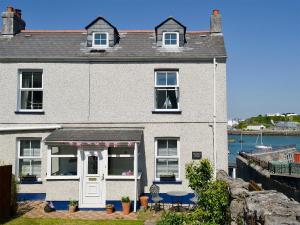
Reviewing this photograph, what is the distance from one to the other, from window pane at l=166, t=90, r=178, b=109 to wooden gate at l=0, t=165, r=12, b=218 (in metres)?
8.13

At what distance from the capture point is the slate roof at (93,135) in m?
15.5

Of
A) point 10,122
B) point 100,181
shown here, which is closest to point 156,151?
point 100,181

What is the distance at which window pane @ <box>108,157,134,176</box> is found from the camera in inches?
659

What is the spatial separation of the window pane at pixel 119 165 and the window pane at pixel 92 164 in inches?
41.1

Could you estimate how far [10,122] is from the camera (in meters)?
17.2

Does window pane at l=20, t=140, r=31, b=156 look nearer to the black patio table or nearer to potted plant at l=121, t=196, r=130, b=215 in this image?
potted plant at l=121, t=196, r=130, b=215

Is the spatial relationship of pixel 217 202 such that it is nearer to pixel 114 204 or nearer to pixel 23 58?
pixel 114 204

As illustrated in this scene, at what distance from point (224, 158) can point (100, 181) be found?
20.3 feet

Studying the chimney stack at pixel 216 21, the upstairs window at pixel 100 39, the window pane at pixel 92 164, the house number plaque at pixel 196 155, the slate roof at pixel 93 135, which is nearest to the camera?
the slate roof at pixel 93 135

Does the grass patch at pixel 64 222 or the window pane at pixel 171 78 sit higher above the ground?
the window pane at pixel 171 78

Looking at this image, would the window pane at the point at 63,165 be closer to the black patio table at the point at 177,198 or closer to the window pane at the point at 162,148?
the window pane at the point at 162,148

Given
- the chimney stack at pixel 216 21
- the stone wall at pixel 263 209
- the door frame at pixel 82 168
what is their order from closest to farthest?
the stone wall at pixel 263 209 < the door frame at pixel 82 168 < the chimney stack at pixel 216 21

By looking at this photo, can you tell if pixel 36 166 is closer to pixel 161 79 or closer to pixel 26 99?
pixel 26 99

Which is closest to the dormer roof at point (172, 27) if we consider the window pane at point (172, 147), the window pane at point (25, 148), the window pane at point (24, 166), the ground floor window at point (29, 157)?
the window pane at point (172, 147)
